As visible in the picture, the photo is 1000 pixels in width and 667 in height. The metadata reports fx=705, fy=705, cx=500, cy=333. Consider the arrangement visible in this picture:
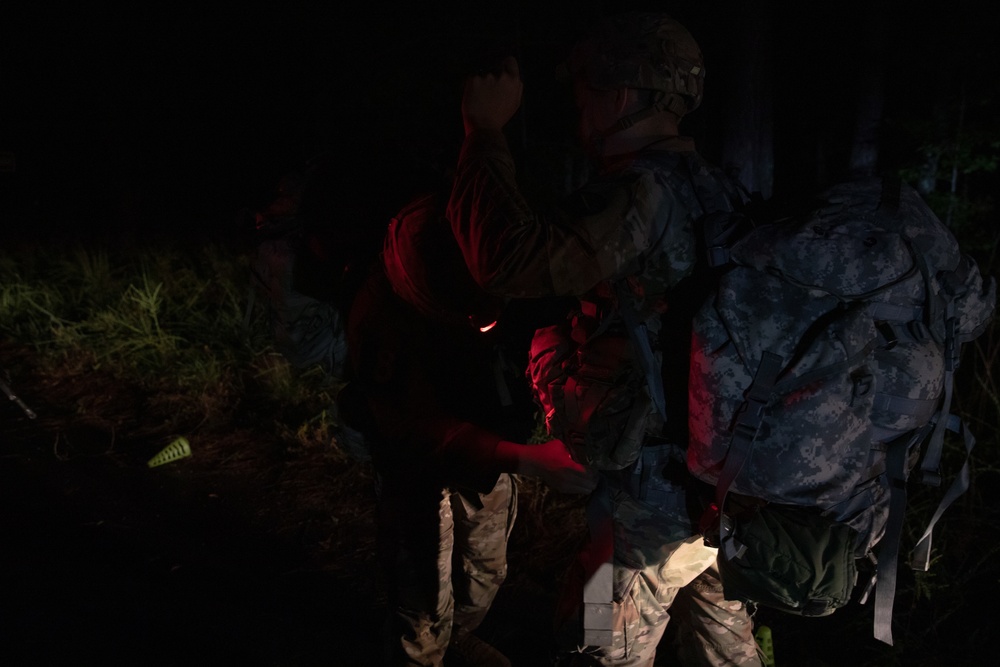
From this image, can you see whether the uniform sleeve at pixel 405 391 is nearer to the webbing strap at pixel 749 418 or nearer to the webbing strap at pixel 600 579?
the webbing strap at pixel 600 579

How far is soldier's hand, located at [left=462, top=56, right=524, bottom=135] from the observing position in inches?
69.2

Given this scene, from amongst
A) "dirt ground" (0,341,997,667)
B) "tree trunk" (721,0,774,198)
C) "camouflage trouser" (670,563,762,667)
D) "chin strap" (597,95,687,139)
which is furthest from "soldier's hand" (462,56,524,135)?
"tree trunk" (721,0,774,198)

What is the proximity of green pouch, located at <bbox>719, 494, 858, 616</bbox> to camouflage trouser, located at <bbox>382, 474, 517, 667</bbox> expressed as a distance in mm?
963

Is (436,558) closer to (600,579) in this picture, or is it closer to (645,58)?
(600,579)

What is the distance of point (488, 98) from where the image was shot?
1.76 metres

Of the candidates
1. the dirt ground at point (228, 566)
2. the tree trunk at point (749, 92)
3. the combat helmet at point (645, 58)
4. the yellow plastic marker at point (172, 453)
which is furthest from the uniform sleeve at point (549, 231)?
the tree trunk at point (749, 92)

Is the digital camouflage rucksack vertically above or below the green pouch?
above

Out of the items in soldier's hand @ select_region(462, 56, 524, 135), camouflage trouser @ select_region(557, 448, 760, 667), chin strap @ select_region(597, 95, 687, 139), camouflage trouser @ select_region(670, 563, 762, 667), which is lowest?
camouflage trouser @ select_region(670, 563, 762, 667)

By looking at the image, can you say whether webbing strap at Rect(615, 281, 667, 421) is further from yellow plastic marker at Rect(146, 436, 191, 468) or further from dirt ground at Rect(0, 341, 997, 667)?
yellow plastic marker at Rect(146, 436, 191, 468)

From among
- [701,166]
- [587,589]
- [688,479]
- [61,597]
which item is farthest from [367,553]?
[701,166]

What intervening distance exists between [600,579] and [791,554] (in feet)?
1.79

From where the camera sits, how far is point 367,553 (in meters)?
3.57

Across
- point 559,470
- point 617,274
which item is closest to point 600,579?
point 559,470

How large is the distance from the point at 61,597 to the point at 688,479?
2980 mm
